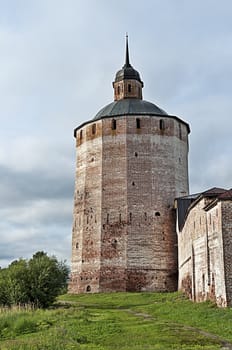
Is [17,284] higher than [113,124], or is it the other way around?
[113,124]

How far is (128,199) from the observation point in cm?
3541

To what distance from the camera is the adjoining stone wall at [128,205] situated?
3456 cm

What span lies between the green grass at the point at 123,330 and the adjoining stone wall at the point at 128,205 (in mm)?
12272

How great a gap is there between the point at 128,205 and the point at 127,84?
11.8 m

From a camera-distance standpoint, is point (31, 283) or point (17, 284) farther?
point (31, 283)

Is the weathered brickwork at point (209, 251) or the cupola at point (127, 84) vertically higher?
the cupola at point (127, 84)

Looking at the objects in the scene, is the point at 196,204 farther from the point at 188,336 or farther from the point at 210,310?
the point at 188,336

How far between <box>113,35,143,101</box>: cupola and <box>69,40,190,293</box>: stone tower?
9.50 ft

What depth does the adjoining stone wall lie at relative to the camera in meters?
34.6

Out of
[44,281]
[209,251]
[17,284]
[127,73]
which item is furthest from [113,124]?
[209,251]

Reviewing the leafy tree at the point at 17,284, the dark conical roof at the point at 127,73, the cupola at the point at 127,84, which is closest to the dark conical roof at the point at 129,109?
the cupola at the point at 127,84

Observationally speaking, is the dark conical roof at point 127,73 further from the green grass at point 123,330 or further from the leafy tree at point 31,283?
the green grass at point 123,330

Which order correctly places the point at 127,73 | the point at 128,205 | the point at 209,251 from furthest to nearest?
the point at 127,73
the point at 128,205
the point at 209,251

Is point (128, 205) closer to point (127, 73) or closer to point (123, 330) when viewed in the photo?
point (127, 73)
